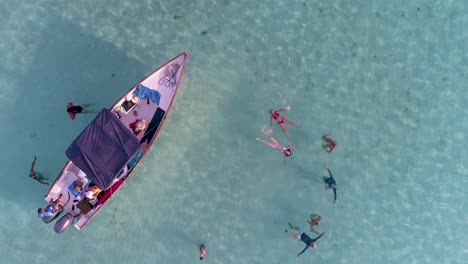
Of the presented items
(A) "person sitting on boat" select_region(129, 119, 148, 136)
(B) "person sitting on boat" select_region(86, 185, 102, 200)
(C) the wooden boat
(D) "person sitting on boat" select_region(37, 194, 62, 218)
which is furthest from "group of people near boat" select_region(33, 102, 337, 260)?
(B) "person sitting on boat" select_region(86, 185, 102, 200)

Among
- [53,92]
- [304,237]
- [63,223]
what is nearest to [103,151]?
[63,223]

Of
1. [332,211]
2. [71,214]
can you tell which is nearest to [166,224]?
[71,214]

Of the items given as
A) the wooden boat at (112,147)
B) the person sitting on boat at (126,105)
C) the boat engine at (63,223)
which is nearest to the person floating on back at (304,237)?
the wooden boat at (112,147)

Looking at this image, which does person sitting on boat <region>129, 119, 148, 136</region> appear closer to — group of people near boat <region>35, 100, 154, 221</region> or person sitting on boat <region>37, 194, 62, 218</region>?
group of people near boat <region>35, 100, 154, 221</region>

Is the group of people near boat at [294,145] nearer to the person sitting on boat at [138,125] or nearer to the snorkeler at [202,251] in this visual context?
the snorkeler at [202,251]

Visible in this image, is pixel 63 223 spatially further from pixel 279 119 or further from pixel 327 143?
pixel 327 143
